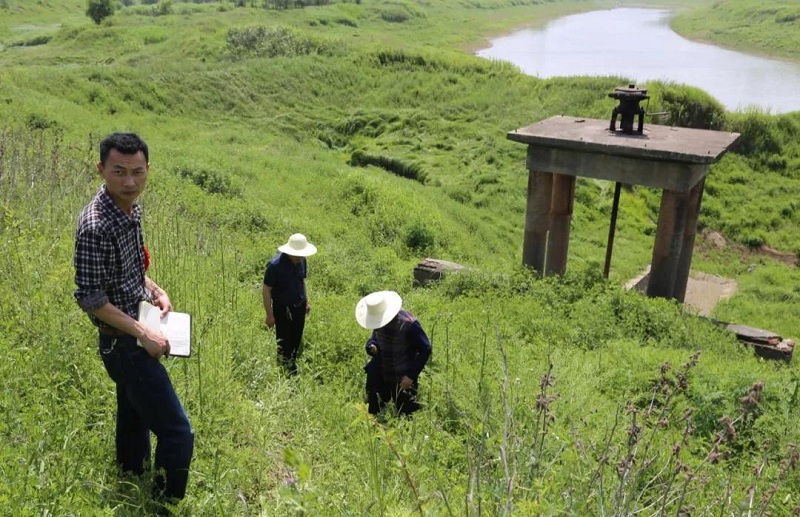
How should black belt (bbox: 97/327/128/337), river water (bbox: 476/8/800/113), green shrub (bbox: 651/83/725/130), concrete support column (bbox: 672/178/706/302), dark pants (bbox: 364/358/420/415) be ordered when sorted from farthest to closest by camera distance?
river water (bbox: 476/8/800/113), green shrub (bbox: 651/83/725/130), concrete support column (bbox: 672/178/706/302), dark pants (bbox: 364/358/420/415), black belt (bbox: 97/327/128/337)

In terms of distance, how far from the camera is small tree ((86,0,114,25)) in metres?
51.9

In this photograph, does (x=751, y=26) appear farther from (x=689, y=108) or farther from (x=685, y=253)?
(x=685, y=253)

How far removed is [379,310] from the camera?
4.50 m

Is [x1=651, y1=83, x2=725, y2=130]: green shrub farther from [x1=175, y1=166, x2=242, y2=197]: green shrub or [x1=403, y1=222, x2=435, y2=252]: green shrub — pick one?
[x1=175, y1=166, x2=242, y2=197]: green shrub

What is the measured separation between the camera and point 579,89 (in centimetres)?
2284

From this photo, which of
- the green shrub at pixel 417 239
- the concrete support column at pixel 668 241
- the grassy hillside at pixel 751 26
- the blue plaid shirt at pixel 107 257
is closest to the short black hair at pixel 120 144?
the blue plaid shirt at pixel 107 257

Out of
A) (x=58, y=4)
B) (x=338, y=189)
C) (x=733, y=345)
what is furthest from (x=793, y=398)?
(x=58, y=4)

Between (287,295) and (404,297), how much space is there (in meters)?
2.66

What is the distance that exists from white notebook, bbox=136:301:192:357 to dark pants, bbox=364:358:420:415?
5.75 ft

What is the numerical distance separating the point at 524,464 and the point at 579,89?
70.8ft

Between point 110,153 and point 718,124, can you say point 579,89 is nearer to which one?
point 718,124

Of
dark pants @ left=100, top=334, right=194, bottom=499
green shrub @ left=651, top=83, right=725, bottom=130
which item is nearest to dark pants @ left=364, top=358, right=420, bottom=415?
dark pants @ left=100, top=334, right=194, bottom=499

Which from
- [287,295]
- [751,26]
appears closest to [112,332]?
[287,295]

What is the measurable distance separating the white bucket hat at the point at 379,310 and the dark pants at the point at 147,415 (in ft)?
5.00
